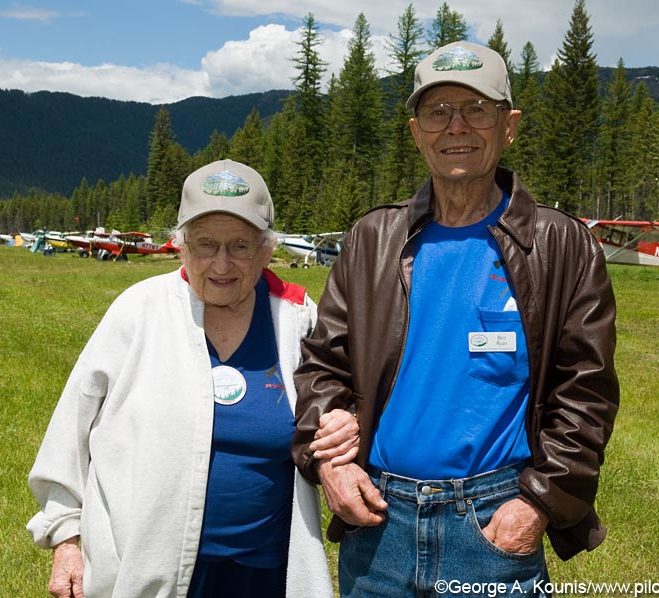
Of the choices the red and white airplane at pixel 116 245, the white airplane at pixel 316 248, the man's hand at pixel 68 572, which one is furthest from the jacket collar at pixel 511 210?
the red and white airplane at pixel 116 245

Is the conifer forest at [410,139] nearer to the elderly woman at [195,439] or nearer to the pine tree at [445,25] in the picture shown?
the pine tree at [445,25]

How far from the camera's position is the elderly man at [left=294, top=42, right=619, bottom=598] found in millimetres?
2100

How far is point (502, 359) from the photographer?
213cm

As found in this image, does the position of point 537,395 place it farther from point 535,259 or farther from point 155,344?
point 155,344

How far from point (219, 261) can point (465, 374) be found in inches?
37.8

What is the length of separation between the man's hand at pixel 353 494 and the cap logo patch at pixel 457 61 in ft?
4.28

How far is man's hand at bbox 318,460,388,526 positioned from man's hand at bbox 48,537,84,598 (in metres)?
0.99

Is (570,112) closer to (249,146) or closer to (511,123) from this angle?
(249,146)

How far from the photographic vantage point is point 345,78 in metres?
66.9

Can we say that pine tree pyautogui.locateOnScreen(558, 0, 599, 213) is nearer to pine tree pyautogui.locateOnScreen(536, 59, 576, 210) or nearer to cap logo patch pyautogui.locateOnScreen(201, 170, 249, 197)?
pine tree pyautogui.locateOnScreen(536, 59, 576, 210)

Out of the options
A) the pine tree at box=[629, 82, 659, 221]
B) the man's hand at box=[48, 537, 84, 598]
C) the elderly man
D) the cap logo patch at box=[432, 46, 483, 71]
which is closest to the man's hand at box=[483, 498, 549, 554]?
the elderly man

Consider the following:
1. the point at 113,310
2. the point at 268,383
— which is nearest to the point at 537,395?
the point at 268,383

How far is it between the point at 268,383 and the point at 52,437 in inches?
31.3

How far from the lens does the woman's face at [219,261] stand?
253 centimetres
